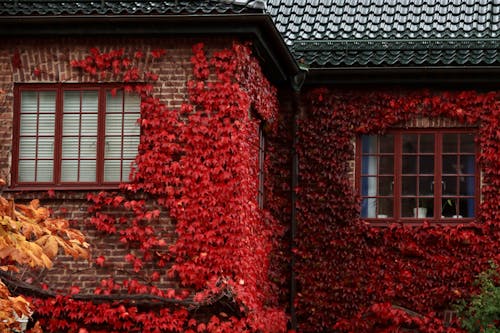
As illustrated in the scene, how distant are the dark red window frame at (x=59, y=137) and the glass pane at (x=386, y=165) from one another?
15.4 feet

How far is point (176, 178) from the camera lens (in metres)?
13.8

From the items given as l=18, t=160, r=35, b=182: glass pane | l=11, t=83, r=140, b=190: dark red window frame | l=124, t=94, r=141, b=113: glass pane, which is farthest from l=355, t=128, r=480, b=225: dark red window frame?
l=18, t=160, r=35, b=182: glass pane

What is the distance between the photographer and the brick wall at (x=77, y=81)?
1388cm

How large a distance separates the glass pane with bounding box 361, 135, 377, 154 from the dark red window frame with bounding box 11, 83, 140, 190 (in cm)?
452

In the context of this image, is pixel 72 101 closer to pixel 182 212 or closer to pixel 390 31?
pixel 182 212

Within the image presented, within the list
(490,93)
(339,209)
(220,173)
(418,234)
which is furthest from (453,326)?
(220,173)

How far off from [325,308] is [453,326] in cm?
198

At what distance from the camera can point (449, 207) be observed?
1658 centimetres

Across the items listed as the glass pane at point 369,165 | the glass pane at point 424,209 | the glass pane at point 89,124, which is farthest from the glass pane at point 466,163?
the glass pane at point 89,124

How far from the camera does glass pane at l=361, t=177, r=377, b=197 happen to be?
16828mm

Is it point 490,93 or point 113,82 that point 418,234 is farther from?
point 113,82

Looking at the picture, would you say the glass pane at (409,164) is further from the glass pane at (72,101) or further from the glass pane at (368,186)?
the glass pane at (72,101)

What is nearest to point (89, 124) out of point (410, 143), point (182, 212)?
point (182, 212)

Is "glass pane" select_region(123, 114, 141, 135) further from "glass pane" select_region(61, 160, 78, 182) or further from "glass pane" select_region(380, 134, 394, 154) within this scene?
"glass pane" select_region(380, 134, 394, 154)
